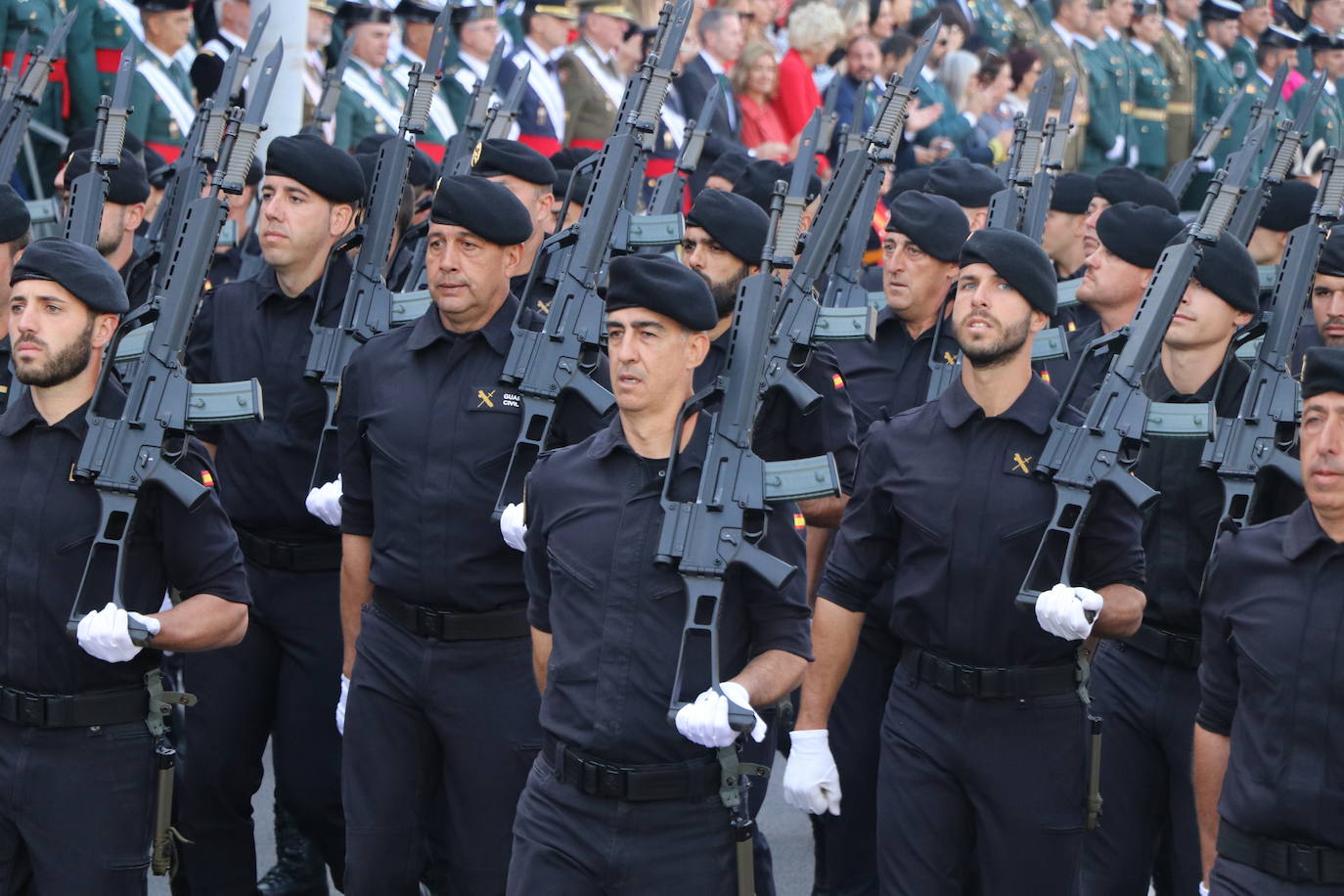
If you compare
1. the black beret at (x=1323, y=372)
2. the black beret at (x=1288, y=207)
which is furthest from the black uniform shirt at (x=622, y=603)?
the black beret at (x=1288, y=207)

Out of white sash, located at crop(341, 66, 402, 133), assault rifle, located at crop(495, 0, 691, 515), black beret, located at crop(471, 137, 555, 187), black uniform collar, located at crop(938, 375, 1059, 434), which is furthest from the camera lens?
white sash, located at crop(341, 66, 402, 133)

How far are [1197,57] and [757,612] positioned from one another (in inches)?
572

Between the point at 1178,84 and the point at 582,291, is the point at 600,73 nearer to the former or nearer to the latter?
the point at 582,291

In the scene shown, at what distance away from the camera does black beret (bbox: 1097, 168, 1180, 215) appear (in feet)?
26.8

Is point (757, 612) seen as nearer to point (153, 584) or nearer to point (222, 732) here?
point (153, 584)

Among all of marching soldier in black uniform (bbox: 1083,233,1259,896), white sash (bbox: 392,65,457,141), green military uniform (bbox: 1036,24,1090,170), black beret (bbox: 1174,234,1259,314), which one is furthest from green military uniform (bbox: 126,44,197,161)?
green military uniform (bbox: 1036,24,1090,170)

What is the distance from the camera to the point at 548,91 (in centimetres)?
1213

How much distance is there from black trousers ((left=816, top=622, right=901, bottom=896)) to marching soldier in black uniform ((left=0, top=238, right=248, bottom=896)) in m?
1.98

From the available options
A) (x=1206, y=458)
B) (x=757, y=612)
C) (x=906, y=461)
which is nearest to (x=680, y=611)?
(x=757, y=612)

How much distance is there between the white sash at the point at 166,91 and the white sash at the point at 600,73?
8.71 feet

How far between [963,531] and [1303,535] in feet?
3.28

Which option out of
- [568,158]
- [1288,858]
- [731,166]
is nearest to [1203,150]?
[731,166]

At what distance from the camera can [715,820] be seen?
454cm

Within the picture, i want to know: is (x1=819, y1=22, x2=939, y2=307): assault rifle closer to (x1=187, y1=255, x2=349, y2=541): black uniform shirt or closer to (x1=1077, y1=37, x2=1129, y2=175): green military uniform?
(x1=187, y1=255, x2=349, y2=541): black uniform shirt
